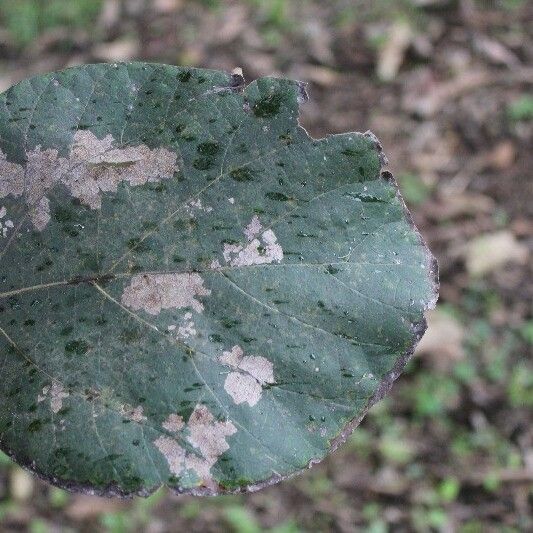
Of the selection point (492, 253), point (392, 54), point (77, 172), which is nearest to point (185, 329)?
point (77, 172)

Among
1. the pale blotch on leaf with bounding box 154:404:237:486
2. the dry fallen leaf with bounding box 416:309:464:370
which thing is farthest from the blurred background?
the pale blotch on leaf with bounding box 154:404:237:486

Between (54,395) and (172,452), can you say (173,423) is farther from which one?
(54,395)

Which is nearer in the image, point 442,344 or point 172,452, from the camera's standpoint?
point 172,452

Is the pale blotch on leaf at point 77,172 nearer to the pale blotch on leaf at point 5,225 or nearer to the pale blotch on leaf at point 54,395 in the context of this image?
the pale blotch on leaf at point 5,225

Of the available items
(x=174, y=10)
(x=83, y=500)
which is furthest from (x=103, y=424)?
(x=174, y=10)

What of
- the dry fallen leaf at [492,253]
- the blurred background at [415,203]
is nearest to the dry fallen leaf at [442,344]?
the blurred background at [415,203]

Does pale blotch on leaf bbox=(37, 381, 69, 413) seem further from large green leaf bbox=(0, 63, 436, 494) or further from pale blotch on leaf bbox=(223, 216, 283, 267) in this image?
Result: pale blotch on leaf bbox=(223, 216, 283, 267)
